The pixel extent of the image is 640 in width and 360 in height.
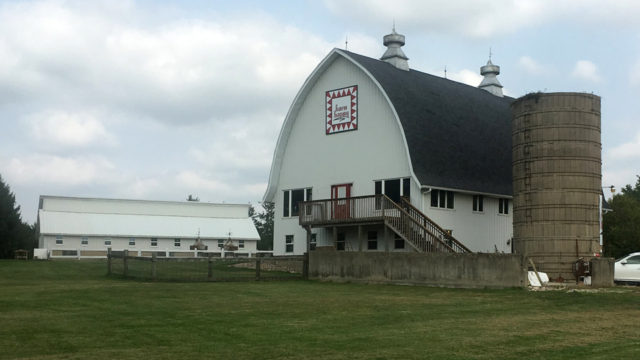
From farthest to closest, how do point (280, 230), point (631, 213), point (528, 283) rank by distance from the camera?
point (631, 213) → point (280, 230) → point (528, 283)

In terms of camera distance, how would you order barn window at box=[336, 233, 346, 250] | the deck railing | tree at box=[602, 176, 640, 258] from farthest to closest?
tree at box=[602, 176, 640, 258] → barn window at box=[336, 233, 346, 250] → the deck railing

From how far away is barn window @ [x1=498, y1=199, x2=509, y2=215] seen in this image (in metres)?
39.9

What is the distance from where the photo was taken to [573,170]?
95.7 feet

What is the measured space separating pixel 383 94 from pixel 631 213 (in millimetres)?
23615

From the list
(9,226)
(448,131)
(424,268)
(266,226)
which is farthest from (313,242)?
(266,226)

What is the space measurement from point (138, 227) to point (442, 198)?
3870cm

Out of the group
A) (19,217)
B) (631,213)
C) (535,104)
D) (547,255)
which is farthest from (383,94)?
(19,217)

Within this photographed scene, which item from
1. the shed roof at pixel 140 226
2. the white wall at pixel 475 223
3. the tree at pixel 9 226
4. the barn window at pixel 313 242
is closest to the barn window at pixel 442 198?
the white wall at pixel 475 223

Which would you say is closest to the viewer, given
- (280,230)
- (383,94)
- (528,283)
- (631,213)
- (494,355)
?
(494,355)

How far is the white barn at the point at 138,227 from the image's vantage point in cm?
6406

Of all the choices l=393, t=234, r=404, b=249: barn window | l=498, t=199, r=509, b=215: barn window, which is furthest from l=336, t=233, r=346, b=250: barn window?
l=498, t=199, r=509, b=215: barn window

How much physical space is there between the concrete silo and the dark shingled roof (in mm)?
6180

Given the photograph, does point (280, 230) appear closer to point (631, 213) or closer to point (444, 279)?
point (444, 279)

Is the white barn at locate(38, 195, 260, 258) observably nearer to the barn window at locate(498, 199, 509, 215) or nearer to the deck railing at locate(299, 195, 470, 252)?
the deck railing at locate(299, 195, 470, 252)
